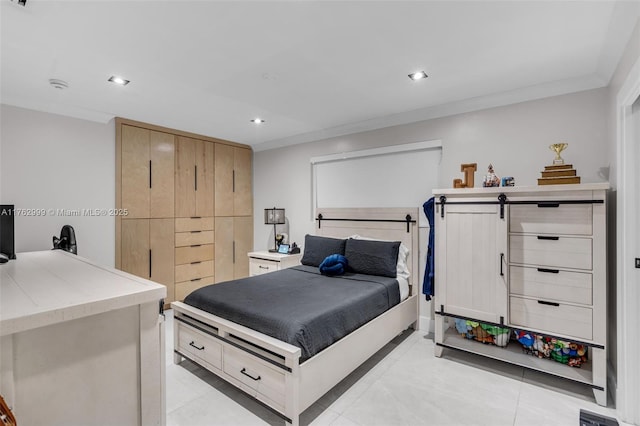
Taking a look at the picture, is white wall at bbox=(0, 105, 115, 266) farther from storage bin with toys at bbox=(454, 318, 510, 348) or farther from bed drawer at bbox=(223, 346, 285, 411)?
storage bin with toys at bbox=(454, 318, 510, 348)

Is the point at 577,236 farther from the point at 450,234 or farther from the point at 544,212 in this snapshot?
the point at 450,234

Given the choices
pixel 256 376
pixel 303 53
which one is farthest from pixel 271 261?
pixel 303 53

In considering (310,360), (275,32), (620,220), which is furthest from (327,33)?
(620,220)

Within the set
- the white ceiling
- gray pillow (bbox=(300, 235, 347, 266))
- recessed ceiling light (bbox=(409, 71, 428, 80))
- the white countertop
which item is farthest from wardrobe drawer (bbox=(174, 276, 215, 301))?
recessed ceiling light (bbox=(409, 71, 428, 80))

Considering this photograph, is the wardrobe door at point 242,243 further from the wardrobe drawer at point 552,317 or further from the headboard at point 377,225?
the wardrobe drawer at point 552,317

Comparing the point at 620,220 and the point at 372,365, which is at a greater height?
the point at 620,220

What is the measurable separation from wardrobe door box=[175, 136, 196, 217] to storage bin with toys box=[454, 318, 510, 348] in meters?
3.75

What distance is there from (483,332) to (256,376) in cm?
209

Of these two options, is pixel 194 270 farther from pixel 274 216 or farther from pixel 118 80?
pixel 118 80

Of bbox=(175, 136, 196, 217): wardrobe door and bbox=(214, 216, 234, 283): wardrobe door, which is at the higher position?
bbox=(175, 136, 196, 217): wardrobe door

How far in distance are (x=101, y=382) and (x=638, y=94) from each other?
9.77ft

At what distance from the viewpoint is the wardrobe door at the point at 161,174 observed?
4148mm

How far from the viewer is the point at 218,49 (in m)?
2.20

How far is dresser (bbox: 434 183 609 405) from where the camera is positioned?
7.43 feet
